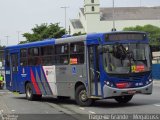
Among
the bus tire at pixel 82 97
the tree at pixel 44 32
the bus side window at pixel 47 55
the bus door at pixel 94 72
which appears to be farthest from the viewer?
the tree at pixel 44 32

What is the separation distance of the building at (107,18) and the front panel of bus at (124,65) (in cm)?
14220

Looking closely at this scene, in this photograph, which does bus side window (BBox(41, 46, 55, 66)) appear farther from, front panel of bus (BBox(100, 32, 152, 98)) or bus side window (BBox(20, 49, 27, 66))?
front panel of bus (BBox(100, 32, 152, 98))

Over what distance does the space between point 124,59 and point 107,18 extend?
6126 inches

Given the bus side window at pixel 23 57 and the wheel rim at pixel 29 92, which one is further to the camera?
the bus side window at pixel 23 57

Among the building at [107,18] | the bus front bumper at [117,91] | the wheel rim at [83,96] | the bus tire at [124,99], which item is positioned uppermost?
the building at [107,18]

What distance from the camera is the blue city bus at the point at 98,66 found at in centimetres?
1866

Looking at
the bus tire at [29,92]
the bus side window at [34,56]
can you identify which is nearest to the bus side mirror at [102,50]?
the bus side window at [34,56]

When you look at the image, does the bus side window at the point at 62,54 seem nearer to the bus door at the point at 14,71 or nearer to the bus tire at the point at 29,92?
the bus tire at the point at 29,92

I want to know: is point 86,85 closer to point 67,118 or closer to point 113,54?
point 113,54

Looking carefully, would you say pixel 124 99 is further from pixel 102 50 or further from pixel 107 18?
pixel 107 18

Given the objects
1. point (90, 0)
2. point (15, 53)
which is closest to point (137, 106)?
point (15, 53)

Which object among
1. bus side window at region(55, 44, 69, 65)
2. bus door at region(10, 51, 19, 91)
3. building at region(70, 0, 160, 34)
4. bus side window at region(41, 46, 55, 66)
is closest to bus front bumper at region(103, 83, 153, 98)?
bus side window at region(55, 44, 69, 65)

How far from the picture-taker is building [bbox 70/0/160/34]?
165750 millimetres

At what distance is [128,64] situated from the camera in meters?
18.8
